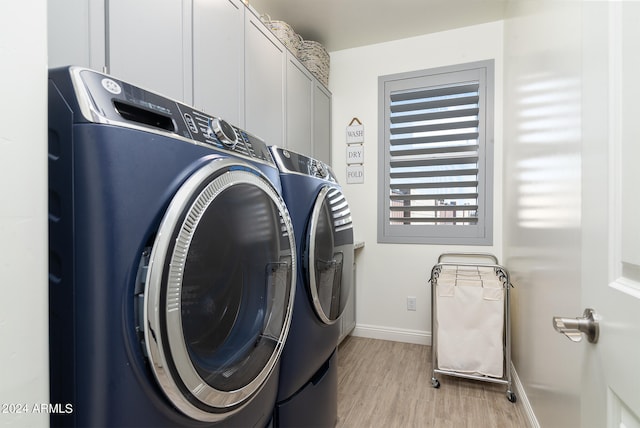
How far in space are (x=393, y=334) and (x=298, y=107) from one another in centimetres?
199

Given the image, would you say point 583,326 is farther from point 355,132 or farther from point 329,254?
point 355,132

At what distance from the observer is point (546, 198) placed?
1.33 metres

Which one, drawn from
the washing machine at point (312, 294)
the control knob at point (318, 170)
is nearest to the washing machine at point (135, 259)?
the washing machine at point (312, 294)

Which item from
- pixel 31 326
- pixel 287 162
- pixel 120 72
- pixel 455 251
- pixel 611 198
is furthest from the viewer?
pixel 455 251

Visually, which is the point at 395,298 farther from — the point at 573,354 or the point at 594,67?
the point at 594,67

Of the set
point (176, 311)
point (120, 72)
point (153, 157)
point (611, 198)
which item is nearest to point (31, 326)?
point (176, 311)

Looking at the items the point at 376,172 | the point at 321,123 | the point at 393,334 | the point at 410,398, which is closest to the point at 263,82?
the point at 321,123

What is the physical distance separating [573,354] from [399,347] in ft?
5.32

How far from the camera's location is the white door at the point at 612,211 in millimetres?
511

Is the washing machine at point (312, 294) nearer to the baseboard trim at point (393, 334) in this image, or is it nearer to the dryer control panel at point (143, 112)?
the dryer control panel at point (143, 112)

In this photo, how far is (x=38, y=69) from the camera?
0.47m

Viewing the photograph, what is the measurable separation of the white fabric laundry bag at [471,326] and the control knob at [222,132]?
65.7 inches

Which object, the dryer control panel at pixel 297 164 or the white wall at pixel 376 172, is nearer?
the dryer control panel at pixel 297 164

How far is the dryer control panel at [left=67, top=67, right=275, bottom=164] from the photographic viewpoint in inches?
21.1
